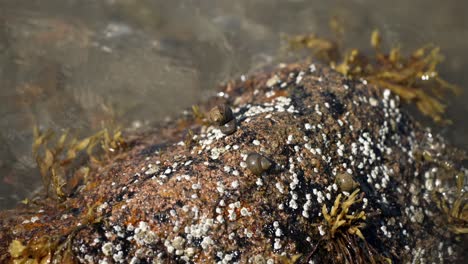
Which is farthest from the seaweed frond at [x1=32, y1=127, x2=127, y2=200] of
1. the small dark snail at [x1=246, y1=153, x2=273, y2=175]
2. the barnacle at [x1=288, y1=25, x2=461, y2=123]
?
the barnacle at [x1=288, y1=25, x2=461, y2=123]

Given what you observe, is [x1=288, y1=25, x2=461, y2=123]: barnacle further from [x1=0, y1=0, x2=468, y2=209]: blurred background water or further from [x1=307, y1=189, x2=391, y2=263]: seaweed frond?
[x1=307, y1=189, x2=391, y2=263]: seaweed frond

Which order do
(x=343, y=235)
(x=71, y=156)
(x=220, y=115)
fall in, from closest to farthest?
1. (x=343, y=235)
2. (x=220, y=115)
3. (x=71, y=156)

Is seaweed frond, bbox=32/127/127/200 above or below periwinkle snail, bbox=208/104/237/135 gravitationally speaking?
below

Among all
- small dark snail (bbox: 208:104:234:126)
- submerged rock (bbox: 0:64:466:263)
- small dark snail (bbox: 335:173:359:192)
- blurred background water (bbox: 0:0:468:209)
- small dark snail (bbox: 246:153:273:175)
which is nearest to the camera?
submerged rock (bbox: 0:64:466:263)

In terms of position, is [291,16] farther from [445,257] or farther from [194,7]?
→ [445,257]

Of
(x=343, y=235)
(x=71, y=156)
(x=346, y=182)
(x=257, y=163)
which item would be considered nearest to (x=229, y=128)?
(x=257, y=163)

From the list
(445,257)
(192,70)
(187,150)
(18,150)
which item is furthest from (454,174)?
(18,150)

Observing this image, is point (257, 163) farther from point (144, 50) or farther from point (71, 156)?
point (144, 50)
